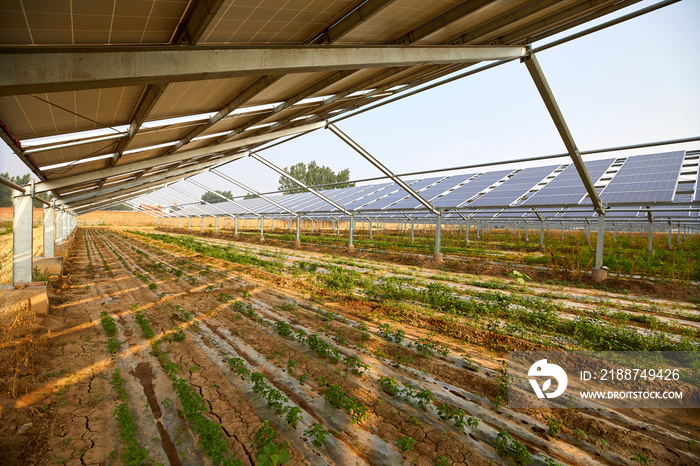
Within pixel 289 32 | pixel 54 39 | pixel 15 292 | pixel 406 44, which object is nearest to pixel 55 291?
pixel 15 292

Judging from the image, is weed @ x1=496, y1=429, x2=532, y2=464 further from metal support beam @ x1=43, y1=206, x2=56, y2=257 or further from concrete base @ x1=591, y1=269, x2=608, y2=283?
metal support beam @ x1=43, y1=206, x2=56, y2=257

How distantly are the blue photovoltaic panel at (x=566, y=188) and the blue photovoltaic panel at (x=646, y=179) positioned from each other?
845 mm

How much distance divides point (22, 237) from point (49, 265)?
519 centimetres

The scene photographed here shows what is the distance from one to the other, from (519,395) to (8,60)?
6928 mm

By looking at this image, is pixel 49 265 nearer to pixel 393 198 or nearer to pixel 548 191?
pixel 393 198

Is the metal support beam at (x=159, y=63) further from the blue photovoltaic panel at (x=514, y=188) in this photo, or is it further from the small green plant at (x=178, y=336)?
the blue photovoltaic panel at (x=514, y=188)

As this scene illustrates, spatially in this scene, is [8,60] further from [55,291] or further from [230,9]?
[55,291]

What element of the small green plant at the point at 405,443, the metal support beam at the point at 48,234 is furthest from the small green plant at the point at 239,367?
the metal support beam at the point at 48,234

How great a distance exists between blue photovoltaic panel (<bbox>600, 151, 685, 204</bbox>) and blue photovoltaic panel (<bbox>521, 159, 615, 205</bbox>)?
84 centimetres

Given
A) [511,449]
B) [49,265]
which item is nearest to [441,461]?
[511,449]

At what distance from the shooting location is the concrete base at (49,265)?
12227 millimetres

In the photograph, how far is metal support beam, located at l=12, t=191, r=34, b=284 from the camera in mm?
8227

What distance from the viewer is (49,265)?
12.4 metres

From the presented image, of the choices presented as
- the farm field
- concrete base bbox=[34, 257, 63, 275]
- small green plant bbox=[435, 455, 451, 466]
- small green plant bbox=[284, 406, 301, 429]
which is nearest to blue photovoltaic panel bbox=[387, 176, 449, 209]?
the farm field
